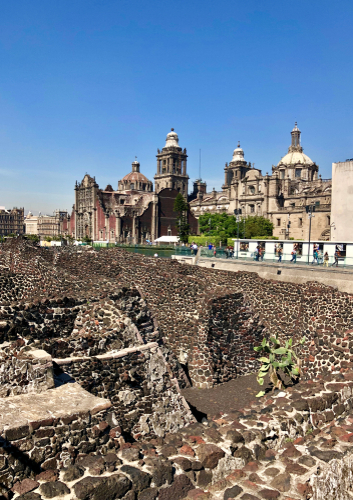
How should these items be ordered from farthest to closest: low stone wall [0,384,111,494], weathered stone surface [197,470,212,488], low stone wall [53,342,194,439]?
low stone wall [53,342,194,439] < weathered stone surface [197,470,212,488] < low stone wall [0,384,111,494]

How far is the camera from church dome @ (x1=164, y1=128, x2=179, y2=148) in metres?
104

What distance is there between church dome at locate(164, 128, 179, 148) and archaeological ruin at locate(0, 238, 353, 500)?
309 feet

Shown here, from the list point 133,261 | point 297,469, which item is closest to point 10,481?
point 297,469

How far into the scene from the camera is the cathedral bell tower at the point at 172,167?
334ft

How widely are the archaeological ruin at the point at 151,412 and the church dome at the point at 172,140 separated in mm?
94333

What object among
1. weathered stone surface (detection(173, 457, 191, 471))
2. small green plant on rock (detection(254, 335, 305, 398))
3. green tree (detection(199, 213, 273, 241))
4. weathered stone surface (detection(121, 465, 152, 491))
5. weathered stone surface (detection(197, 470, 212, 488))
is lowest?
small green plant on rock (detection(254, 335, 305, 398))

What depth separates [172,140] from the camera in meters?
104

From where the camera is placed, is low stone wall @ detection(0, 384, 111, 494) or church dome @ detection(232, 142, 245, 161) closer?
low stone wall @ detection(0, 384, 111, 494)

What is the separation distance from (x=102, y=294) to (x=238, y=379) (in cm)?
562

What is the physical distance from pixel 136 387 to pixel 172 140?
10125 cm

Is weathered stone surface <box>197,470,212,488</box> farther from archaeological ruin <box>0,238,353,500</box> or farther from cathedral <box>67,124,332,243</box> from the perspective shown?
cathedral <box>67,124,332,243</box>

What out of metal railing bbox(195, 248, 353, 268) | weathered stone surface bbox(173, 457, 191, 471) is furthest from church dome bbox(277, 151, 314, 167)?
weathered stone surface bbox(173, 457, 191, 471)

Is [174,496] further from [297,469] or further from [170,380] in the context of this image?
[170,380]

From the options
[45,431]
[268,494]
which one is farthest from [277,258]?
[45,431]
